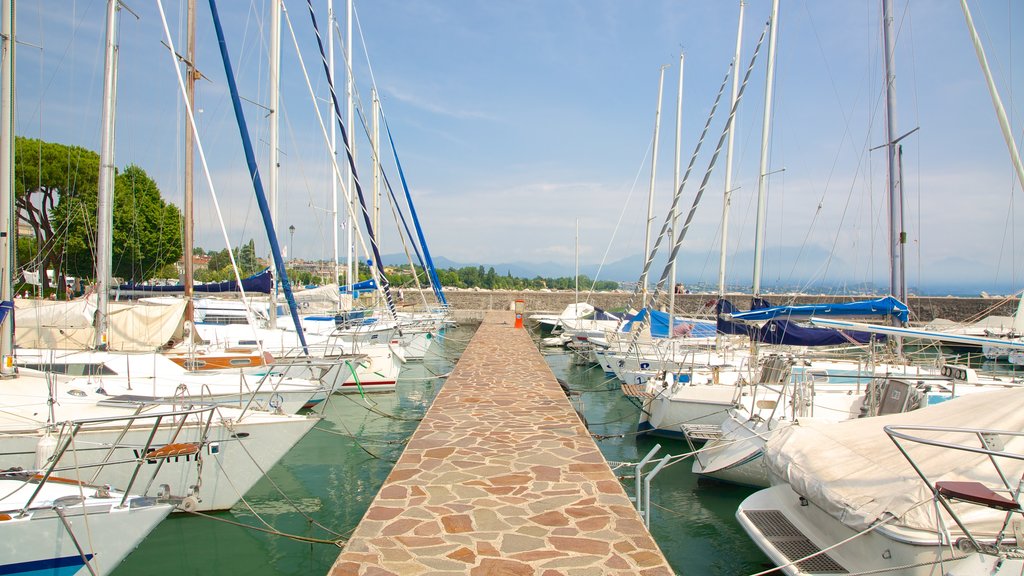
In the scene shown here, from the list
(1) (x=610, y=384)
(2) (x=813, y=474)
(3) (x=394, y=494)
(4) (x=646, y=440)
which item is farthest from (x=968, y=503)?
(1) (x=610, y=384)

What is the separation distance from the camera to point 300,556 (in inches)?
299

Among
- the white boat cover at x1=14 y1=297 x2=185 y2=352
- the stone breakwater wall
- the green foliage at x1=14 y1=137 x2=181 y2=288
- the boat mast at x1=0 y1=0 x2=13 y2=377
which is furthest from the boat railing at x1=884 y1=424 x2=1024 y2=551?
the stone breakwater wall

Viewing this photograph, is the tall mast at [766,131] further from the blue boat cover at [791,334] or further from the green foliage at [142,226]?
the green foliage at [142,226]

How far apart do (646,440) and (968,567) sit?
28.7 feet

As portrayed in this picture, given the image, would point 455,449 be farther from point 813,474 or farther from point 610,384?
point 610,384

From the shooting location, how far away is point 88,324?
1247cm

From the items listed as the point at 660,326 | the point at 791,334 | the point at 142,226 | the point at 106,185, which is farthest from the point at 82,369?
the point at 142,226

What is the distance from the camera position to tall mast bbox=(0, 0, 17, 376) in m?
8.94

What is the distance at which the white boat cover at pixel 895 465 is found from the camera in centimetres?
499

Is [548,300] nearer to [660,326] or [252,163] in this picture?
[660,326]

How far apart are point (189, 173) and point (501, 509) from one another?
493 inches

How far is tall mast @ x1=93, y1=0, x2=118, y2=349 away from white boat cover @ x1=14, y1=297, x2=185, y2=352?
631 mm

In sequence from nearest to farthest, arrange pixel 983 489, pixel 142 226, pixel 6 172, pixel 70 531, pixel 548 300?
pixel 983 489, pixel 70 531, pixel 6 172, pixel 142 226, pixel 548 300

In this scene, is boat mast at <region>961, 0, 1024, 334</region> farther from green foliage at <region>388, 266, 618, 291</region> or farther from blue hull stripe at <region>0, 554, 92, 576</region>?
green foliage at <region>388, 266, 618, 291</region>
